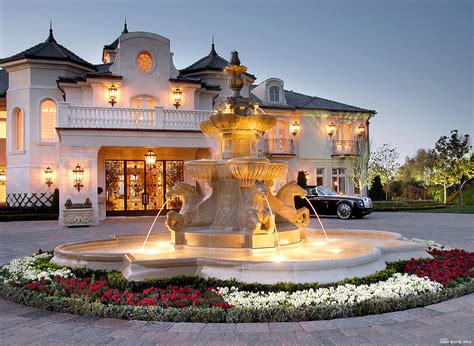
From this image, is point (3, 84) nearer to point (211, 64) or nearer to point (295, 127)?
point (211, 64)

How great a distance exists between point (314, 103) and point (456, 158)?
47.5 ft

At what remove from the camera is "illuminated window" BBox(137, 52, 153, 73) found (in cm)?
2541

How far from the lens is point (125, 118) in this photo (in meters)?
21.0

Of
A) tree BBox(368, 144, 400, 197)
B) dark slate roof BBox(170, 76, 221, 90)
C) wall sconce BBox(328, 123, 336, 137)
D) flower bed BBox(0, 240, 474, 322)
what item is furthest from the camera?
tree BBox(368, 144, 400, 197)

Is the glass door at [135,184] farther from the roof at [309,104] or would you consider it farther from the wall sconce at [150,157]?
the roof at [309,104]

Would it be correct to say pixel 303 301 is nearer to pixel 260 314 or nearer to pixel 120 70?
pixel 260 314

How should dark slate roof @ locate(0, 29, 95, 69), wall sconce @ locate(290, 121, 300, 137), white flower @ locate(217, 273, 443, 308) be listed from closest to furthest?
white flower @ locate(217, 273, 443, 308), dark slate roof @ locate(0, 29, 95, 69), wall sconce @ locate(290, 121, 300, 137)

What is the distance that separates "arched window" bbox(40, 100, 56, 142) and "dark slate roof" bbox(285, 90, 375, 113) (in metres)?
17.3

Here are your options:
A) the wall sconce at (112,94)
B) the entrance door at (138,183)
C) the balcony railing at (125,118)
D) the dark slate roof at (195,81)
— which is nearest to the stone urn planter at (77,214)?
the balcony railing at (125,118)

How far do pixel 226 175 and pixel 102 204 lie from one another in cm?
1731

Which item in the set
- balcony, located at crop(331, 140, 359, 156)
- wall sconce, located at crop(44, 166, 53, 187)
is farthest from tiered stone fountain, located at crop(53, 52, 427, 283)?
balcony, located at crop(331, 140, 359, 156)

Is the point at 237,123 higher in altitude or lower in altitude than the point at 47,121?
lower

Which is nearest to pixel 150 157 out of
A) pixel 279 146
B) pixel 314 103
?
pixel 279 146

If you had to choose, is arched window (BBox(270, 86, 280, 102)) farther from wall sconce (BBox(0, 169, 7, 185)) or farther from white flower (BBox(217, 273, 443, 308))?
white flower (BBox(217, 273, 443, 308))
